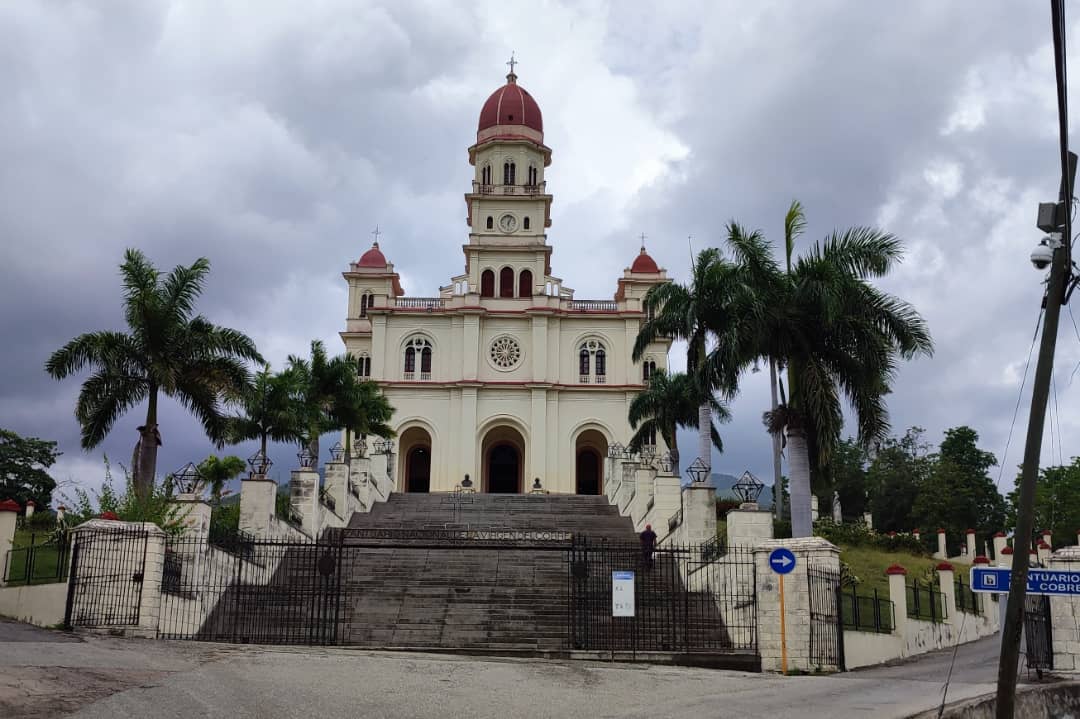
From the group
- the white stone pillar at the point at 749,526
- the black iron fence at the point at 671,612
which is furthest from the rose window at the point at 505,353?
the white stone pillar at the point at 749,526

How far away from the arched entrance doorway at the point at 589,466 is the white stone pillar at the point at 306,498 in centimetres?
2364

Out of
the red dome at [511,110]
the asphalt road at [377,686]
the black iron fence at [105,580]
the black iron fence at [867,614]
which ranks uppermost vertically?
the red dome at [511,110]

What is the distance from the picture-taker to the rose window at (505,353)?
158 feet

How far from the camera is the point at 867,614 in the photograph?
21.8 meters

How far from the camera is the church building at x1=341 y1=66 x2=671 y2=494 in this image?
46.8 meters

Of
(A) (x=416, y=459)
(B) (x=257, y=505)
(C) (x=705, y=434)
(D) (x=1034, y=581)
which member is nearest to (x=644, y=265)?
(A) (x=416, y=459)

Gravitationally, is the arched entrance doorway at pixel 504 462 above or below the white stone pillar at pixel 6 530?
above

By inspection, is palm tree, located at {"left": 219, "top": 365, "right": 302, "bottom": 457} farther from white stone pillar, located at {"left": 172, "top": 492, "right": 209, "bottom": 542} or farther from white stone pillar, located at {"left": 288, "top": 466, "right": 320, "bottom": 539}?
white stone pillar, located at {"left": 172, "top": 492, "right": 209, "bottom": 542}

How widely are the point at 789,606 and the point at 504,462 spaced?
35970 mm

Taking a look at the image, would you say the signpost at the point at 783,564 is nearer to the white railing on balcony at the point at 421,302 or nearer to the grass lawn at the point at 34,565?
the grass lawn at the point at 34,565

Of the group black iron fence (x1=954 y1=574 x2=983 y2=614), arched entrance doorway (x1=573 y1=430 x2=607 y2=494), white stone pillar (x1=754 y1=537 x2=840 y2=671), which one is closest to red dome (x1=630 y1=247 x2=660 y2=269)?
arched entrance doorway (x1=573 y1=430 x2=607 y2=494)

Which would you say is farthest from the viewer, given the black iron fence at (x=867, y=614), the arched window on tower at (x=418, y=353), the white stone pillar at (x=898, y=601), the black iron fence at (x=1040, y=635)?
the arched window on tower at (x=418, y=353)

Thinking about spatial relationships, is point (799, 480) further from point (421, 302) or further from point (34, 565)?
point (421, 302)

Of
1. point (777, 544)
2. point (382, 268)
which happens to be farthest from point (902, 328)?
point (382, 268)
